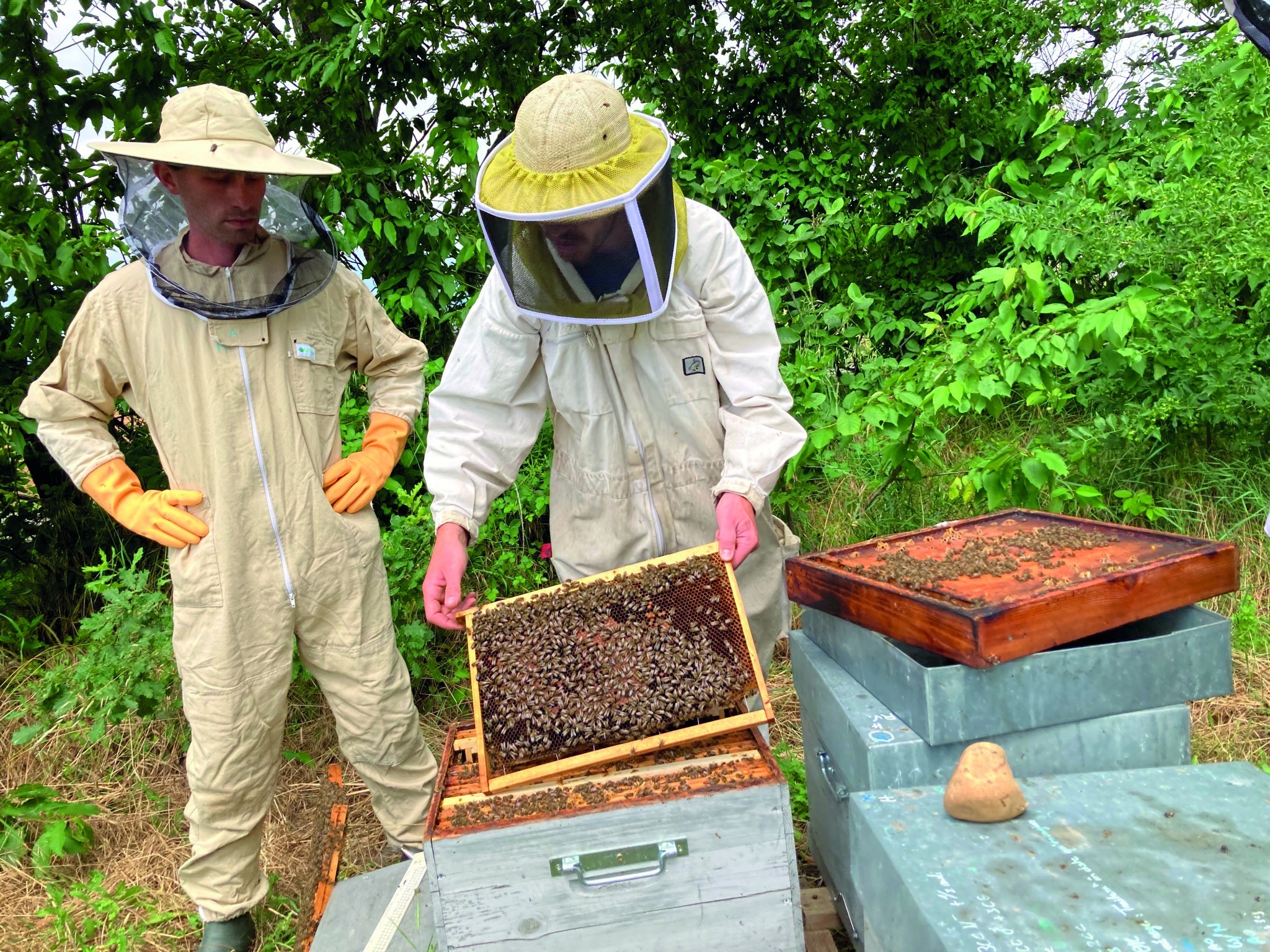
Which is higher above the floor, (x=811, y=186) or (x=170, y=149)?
(x=811, y=186)

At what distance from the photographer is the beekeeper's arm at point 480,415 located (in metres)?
2.46

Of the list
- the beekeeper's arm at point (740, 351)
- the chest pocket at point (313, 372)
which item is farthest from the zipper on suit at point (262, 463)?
the beekeeper's arm at point (740, 351)

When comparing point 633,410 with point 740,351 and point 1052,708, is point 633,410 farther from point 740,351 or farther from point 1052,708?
point 1052,708

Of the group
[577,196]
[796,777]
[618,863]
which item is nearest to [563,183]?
[577,196]

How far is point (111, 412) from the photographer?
2.88m

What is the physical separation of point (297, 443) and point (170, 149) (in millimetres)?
869

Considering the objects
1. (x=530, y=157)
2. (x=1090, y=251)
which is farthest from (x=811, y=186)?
(x=530, y=157)

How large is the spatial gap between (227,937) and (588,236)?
2335 mm

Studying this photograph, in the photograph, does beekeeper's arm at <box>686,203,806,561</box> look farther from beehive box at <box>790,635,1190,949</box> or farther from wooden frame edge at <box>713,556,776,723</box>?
beehive box at <box>790,635,1190,949</box>

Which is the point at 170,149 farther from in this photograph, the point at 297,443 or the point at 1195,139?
the point at 1195,139

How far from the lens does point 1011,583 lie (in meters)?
1.94

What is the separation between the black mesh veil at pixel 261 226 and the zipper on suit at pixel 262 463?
0.10 m

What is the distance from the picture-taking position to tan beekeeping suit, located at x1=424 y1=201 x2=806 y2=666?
2.44 metres

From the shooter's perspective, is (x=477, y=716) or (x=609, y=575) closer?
(x=477, y=716)
